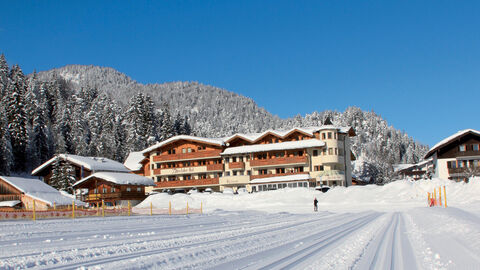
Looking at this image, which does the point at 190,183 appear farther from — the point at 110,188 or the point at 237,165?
the point at 110,188

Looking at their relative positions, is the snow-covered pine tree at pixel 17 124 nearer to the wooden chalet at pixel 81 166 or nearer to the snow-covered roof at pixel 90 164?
the wooden chalet at pixel 81 166

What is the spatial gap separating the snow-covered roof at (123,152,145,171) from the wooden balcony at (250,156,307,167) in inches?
880

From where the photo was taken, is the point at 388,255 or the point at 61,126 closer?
the point at 388,255

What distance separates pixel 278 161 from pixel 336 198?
648 inches

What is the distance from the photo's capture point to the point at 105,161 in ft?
242

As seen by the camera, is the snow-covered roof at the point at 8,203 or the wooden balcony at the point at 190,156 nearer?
the snow-covered roof at the point at 8,203

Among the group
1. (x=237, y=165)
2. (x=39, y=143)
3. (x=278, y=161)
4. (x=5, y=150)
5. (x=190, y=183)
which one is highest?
(x=39, y=143)

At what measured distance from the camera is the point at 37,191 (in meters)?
54.1

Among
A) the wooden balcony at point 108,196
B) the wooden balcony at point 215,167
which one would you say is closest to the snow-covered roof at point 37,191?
the wooden balcony at point 108,196

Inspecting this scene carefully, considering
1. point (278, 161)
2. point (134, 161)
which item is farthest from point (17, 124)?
point (278, 161)

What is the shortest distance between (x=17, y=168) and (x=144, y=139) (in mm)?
24649

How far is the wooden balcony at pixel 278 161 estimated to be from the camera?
215ft

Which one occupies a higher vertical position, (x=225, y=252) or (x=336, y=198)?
(x=225, y=252)

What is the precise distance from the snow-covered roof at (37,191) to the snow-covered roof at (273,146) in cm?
2537
